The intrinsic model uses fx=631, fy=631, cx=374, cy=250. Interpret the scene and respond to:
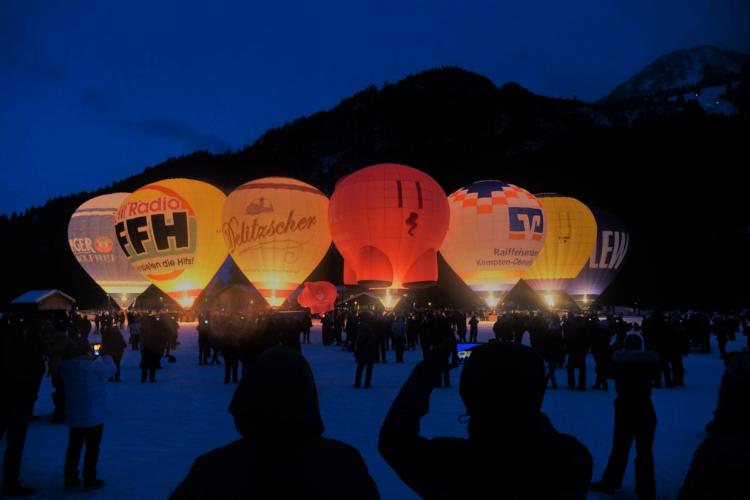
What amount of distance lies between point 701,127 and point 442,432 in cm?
8728

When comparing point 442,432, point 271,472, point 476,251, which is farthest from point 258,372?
point 476,251

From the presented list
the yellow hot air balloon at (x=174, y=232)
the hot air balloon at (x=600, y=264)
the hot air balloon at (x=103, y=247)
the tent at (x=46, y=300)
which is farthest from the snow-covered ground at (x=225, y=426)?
the tent at (x=46, y=300)

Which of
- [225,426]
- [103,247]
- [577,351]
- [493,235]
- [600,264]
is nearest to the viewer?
[225,426]

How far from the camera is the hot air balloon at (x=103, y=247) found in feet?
135

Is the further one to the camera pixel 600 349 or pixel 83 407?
pixel 600 349

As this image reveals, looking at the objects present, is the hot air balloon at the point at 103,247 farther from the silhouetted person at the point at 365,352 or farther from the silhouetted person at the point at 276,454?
the silhouetted person at the point at 276,454

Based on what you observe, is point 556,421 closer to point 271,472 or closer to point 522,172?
point 271,472

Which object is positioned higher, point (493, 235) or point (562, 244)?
point (562, 244)

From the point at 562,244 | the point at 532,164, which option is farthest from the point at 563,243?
the point at 532,164

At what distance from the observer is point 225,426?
8.27 m

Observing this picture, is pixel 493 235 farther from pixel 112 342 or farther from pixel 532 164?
pixel 532 164

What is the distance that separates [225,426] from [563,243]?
111 feet

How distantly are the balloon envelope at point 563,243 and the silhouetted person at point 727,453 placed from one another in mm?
A: 37620

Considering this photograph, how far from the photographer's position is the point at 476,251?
33.2 meters
